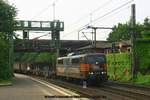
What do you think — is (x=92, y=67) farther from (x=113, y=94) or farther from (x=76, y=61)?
(x=113, y=94)

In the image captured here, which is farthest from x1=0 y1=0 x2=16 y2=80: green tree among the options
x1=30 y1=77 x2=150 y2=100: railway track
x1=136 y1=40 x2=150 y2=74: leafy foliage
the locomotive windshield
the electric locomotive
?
x1=30 y1=77 x2=150 y2=100: railway track

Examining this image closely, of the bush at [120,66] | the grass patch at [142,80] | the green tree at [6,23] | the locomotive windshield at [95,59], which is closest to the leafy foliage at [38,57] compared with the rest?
the bush at [120,66]

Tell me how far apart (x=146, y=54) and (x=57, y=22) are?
975 inches

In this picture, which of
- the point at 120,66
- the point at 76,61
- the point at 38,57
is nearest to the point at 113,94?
the point at 76,61

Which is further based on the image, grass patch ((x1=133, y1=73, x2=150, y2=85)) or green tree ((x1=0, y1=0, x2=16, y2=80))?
green tree ((x1=0, y1=0, x2=16, y2=80))

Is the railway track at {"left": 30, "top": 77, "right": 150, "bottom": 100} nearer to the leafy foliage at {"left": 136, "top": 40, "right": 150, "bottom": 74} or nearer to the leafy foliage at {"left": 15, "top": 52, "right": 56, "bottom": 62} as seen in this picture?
the leafy foliage at {"left": 136, "top": 40, "right": 150, "bottom": 74}

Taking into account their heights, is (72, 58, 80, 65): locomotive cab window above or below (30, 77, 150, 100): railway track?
above

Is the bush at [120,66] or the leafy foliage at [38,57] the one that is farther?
the leafy foliage at [38,57]

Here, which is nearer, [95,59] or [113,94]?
Result: [113,94]

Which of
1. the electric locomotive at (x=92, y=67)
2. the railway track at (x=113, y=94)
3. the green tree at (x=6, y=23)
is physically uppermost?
the green tree at (x=6, y=23)

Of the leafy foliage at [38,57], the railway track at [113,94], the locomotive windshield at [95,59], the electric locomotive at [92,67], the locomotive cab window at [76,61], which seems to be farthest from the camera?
the leafy foliage at [38,57]

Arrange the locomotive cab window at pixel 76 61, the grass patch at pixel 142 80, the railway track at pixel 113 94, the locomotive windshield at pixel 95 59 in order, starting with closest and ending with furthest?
the railway track at pixel 113 94 → the locomotive windshield at pixel 95 59 → the locomotive cab window at pixel 76 61 → the grass patch at pixel 142 80

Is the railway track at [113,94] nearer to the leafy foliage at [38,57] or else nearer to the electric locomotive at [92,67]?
the electric locomotive at [92,67]

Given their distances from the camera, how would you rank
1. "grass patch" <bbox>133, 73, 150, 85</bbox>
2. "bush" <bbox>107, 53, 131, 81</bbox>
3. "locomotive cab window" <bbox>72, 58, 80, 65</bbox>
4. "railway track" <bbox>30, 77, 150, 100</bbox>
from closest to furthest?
"railway track" <bbox>30, 77, 150, 100</bbox>, "locomotive cab window" <bbox>72, 58, 80, 65</bbox>, "grass patch" <bbox>133, 73, 150, 85</bbox>, "bush" <bbox>107, 53, 131, 81</bbox>
